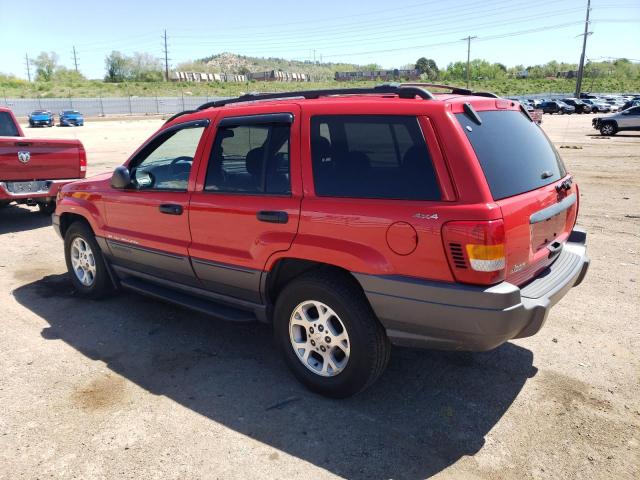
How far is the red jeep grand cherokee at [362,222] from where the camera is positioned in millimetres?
2850

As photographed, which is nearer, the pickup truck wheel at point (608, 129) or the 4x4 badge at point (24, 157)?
the 4x4 badge at point (24, 157)

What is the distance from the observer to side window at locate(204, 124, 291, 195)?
359 centimetres

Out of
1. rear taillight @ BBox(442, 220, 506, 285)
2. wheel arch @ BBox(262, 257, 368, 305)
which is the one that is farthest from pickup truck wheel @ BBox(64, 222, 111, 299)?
rear taillight @ BBox(442, 220, 506, 285)

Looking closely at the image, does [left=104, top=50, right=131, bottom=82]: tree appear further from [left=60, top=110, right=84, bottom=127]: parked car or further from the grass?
[left=60, top=110, right=84, bottom=127]: parked car

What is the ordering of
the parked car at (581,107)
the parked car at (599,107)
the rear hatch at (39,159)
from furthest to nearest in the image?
the parked car at (599,107) → the parked car at (581,107) → the rear hatch at (39,159)

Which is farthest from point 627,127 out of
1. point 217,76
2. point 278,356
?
point 217,76

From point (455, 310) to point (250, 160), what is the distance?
6.08 feet

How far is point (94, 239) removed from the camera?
5141 millimetres

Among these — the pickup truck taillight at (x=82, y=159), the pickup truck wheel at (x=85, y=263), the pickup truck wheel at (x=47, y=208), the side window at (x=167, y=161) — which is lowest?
the pickup truck wheel at (x=47, y=208)

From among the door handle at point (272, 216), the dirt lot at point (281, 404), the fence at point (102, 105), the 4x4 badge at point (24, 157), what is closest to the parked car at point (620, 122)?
the dirt lot at point (281, 404)

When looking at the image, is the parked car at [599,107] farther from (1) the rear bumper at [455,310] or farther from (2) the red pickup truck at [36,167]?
(1) the rear bumper at [455,310]

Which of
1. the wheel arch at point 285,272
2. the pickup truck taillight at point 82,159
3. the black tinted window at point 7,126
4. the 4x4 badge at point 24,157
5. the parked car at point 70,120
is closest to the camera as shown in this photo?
the wheel arch at point 285,272

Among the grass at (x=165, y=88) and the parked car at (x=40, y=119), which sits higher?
the grass at (x=165, y=88)

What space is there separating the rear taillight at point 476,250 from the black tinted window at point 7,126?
920 centimetres
